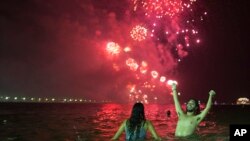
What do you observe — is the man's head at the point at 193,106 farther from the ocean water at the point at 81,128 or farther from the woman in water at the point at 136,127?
the ocean water at the point at 81,128

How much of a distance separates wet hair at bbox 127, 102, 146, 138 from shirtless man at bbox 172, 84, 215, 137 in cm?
168

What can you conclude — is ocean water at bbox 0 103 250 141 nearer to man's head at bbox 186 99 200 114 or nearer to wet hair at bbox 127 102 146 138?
man's head at bbox 186 99 200 114

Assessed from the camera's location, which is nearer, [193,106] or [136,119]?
[136,119]

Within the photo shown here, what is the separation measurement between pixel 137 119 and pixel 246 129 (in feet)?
9.20

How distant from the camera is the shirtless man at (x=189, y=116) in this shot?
1114 cm

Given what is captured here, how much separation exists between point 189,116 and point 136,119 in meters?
2.54

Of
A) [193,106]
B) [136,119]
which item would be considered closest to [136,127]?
[136,119]

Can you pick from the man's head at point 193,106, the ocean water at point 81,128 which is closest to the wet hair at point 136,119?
the man's head at point 193,106

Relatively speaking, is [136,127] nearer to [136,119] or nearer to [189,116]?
[136,119]

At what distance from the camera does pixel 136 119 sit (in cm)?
977

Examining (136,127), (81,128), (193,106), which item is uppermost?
(193,106)

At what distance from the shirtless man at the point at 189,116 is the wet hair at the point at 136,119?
168 cm

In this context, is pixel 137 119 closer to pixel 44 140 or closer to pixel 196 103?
pixel 196 103

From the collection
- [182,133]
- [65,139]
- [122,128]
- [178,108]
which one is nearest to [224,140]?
[182,133]
